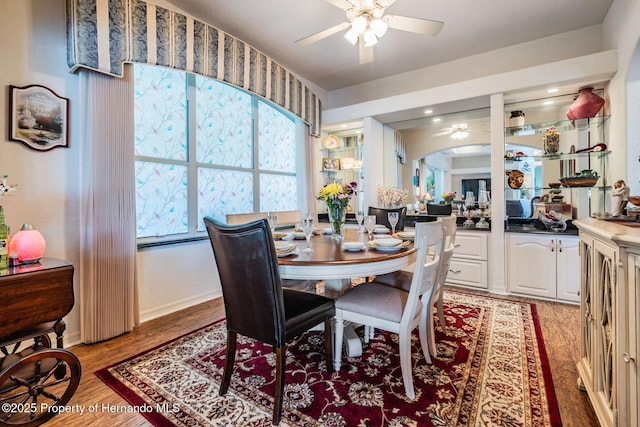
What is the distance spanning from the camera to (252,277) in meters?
1.38

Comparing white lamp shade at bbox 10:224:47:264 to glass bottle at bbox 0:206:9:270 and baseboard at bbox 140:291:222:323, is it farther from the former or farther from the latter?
baseboard at bbox 140:291:222:323

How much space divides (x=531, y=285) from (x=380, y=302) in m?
2.37

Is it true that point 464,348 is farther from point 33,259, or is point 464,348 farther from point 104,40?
point 104,40

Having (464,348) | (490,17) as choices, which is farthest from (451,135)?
(464,348)

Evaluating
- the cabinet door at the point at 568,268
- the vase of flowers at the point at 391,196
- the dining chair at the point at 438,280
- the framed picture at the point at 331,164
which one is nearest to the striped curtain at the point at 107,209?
the dining chair at the point at 438,280

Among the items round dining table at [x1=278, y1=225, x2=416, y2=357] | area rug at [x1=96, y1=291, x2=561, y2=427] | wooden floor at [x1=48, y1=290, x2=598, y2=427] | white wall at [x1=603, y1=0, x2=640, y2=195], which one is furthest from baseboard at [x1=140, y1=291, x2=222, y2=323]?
white wall at [x1=603, y1=0, x2=640, y2=195]

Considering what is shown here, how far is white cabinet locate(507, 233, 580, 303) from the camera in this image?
9.47 ft

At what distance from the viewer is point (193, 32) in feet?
8.76

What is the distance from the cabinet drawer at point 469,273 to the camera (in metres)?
3.34

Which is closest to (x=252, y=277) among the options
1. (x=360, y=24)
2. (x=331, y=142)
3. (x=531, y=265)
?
(x=360, y=24)

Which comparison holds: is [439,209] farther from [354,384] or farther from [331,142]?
[354,384]

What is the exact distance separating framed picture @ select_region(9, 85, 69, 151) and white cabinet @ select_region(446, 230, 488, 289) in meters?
3.88

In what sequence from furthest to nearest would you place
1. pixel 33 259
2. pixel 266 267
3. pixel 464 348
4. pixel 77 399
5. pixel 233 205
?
pixel 233 205 → pixel 464 348 → pixel 33 259 → pixel 77 399 → pixel 266 267

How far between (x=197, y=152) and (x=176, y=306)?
1.60 m
